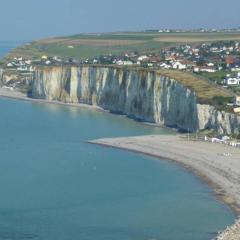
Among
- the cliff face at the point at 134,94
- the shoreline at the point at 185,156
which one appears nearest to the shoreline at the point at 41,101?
the cliff face at the point at 134,94

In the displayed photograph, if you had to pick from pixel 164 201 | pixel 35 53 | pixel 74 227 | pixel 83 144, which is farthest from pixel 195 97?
pixel 35 53

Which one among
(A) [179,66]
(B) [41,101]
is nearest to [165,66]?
(A) [179,66]

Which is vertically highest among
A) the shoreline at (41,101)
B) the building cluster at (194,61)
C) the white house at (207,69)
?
the white house at (207,69)

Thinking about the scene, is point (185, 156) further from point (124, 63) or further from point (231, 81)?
point (124, 63)

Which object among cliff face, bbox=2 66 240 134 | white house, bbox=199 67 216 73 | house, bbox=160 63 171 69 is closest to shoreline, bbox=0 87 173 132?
cliff face, bbox=2 66 240 134

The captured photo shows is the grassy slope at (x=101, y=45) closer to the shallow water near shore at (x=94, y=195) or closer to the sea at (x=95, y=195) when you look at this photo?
the sea at (x=95, y=195)
